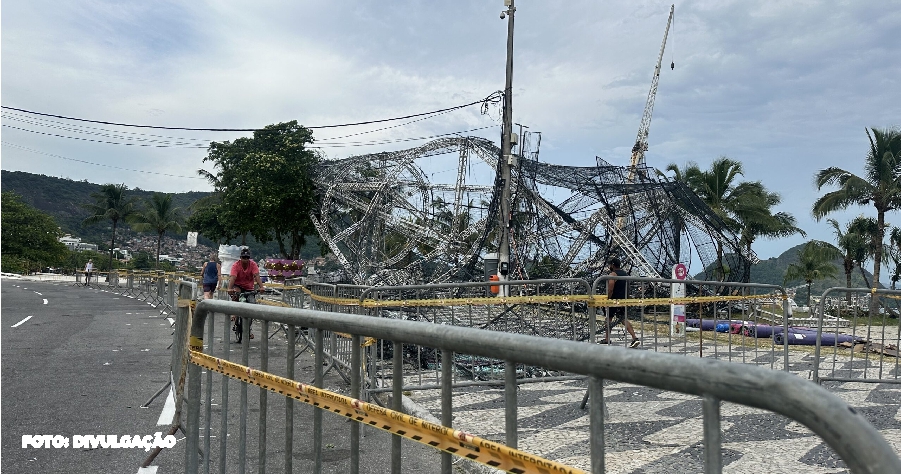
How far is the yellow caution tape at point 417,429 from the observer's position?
1.81m

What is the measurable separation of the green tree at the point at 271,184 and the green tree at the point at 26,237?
45.7 m

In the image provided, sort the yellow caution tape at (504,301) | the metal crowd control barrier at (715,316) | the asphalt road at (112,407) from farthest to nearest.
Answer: the metal crowd control barrier at (715,316) < the yellow caution tape at (504,301) < the asphalt road at (112,407)

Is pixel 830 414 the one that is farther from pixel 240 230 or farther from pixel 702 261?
pixel 240 230

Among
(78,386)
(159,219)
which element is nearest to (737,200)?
(78,386)

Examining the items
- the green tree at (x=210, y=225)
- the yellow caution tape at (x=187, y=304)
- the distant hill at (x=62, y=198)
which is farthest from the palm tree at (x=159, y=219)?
the distant hill at (x=62, y=198)

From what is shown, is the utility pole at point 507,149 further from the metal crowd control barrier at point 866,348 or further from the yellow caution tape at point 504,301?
the yellow caution tape at point 504,301

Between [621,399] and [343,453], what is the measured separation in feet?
10.7

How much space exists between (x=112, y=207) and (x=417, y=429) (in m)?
74.3

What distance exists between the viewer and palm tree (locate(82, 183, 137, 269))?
221 feet

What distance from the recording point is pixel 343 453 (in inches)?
226

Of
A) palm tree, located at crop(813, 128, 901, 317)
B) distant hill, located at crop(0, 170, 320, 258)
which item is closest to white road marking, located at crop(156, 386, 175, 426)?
palm tree, located at crop(813, 128, 901, 317)

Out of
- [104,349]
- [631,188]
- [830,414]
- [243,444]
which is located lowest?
[104,349]

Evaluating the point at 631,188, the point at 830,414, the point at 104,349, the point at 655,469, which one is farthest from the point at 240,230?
the point at 830,414

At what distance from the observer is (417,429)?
222 cm
